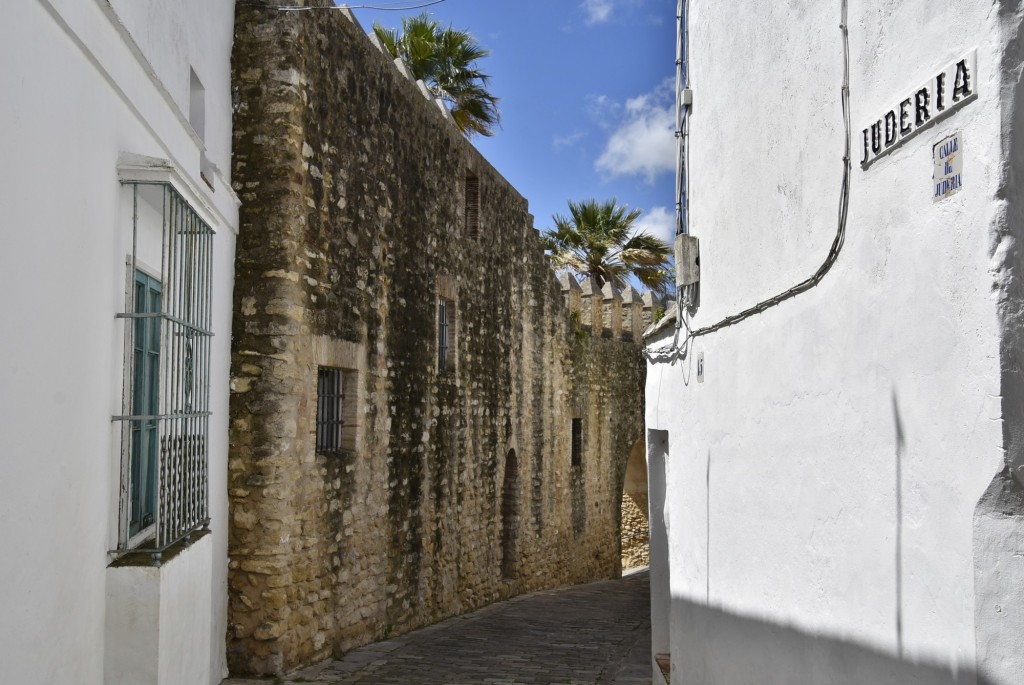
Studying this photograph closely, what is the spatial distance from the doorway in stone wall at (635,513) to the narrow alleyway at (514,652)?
8.94 meters

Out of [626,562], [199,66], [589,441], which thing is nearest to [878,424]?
[199,66]

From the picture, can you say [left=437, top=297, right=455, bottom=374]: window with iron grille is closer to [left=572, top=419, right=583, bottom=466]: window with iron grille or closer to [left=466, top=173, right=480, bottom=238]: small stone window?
[left=466, top=173, right=480, bottom=238]: small stone window

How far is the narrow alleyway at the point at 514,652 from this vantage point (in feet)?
26.7

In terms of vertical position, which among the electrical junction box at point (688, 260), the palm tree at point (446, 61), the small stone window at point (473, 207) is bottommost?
the electrical junction box at point (688, 260)

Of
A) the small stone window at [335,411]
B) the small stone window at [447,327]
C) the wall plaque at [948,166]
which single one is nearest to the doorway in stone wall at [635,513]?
the small stone window at [447,327]

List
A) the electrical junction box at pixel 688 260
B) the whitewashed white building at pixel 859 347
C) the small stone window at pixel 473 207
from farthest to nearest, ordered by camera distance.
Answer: the small stone window at pixel 473 207
the electrical junction box at pixel 688 260
the whitewashed white building at pixel 859 347

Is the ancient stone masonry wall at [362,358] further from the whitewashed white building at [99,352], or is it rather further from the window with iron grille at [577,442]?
the window with iron grille at [577,442]

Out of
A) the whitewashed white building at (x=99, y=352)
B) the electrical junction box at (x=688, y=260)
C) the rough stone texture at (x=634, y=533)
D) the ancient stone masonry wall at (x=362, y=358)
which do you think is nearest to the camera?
the whitewashed white building at (x=99, y=352)

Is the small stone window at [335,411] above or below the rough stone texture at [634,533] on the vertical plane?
above

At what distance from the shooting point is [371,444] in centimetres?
948

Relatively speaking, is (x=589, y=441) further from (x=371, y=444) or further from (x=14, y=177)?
(x=14, y=177)

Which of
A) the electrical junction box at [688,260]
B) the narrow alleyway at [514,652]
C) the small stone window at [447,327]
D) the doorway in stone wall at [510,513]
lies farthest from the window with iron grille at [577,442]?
the electrical junction box at [688,260]

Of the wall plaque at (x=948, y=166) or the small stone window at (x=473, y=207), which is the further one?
the small stone window at (x=473, y=207)

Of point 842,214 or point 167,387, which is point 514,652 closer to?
point 167,387
